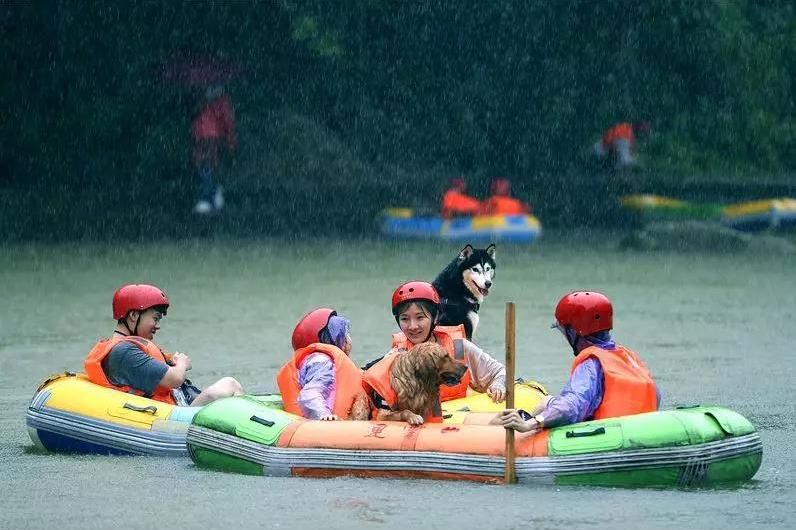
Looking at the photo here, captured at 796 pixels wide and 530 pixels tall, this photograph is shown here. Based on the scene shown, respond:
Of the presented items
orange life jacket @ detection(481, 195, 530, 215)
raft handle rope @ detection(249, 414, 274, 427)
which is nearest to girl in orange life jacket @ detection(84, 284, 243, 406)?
raft handle rope @ detection(249, 414, 274, 427)

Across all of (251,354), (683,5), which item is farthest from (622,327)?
(683,5)

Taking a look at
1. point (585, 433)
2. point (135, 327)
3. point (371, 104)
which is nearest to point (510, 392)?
point (585, 433)

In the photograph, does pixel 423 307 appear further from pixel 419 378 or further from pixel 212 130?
pixel 212 130

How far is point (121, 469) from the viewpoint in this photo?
986cm

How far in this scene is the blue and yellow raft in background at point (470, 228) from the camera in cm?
2884

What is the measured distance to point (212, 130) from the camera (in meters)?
30.0

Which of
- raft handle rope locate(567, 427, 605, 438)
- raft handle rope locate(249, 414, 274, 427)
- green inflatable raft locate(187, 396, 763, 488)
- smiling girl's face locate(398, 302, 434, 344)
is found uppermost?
smiling girl's face locate(398, 302, 434, 344)

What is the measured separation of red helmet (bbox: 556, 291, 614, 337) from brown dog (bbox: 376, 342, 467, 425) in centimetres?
65

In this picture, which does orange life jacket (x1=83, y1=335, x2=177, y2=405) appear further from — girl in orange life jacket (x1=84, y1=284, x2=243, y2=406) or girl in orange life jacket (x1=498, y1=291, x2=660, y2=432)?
girl in orange life jacket (x1=498, y1=291, x2=660, y2=432)

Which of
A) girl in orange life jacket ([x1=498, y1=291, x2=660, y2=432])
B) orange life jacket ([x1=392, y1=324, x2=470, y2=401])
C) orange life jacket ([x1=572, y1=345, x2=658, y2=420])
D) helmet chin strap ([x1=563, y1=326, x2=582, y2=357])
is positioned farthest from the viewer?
orange life jacket ([x1=392, y1=324, x2=470, y2=401])

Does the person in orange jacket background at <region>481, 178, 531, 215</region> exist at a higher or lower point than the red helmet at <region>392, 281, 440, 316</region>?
higher

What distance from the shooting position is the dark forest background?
29656 mm

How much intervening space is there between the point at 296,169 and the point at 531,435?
76.9 ft

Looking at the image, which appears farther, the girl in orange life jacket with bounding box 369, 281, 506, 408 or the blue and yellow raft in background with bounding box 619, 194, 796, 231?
the blue and yellow raft in background with bounding box 619, 194, 796, 231
